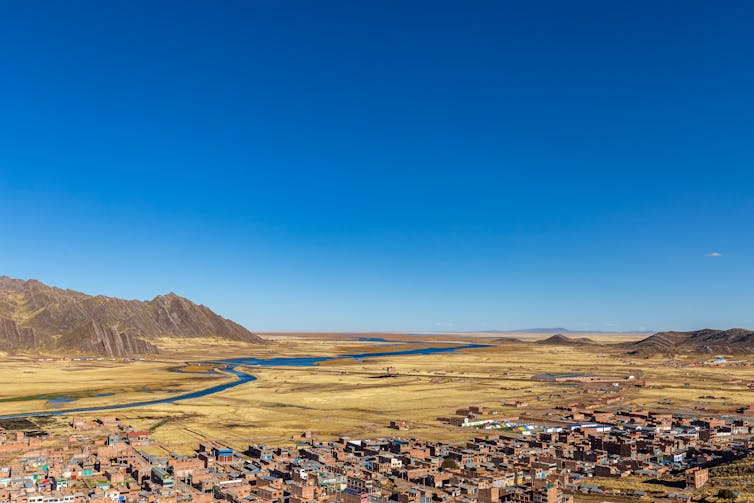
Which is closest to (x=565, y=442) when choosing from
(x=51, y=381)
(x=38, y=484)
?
(x=38, y=484)

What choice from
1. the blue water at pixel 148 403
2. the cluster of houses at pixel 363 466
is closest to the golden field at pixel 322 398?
the blue water at pixel 148 403

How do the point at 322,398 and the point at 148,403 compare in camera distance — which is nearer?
Result: the point at 148,403

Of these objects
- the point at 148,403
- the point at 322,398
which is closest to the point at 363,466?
the point at 322,398

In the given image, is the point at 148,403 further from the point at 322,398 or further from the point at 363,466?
the point at 363,466

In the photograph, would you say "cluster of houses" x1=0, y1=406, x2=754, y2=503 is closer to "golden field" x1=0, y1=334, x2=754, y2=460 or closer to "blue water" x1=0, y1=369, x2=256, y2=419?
"golden field" x1=0, y1=334, x2=754, y2=460

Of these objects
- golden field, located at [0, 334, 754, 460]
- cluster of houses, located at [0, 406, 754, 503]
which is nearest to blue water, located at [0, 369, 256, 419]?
golden field, located at [0, 334, 754, 460]

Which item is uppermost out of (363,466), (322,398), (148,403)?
(363,466)

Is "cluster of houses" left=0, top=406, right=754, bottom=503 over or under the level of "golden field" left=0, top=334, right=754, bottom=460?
over

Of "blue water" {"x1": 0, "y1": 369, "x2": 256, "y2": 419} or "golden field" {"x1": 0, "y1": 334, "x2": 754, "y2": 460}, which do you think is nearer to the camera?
"golden field" {"x1": 0, "y1": 334, "x2": 754, "y2": 460}

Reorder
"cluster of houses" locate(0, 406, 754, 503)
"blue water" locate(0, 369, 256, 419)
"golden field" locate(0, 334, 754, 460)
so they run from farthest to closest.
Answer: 1. "blue water" locate(0, 369, 256, 419)
2. "golden field" locate(0, 334, 754, 460)
3. "cluster of houses" locate(0, 406, 754, 503)
